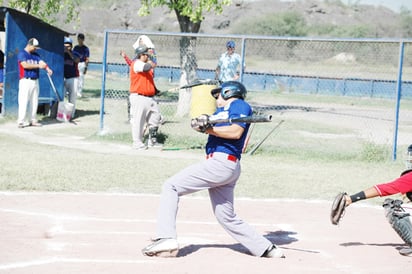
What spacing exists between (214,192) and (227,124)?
79 centimetres

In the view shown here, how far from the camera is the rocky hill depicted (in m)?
80.8

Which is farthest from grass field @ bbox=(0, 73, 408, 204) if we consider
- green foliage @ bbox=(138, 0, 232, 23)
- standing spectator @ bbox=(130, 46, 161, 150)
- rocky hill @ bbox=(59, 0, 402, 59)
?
rocky hill @ bbox=(59, 0, 402, 59)

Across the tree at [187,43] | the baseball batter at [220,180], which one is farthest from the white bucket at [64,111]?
the baseball batter at [220,180]

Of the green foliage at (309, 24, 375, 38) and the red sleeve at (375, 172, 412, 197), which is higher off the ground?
the green foliage at (309, 24, 375, 38)

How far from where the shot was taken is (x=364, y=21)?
89938 millimetres

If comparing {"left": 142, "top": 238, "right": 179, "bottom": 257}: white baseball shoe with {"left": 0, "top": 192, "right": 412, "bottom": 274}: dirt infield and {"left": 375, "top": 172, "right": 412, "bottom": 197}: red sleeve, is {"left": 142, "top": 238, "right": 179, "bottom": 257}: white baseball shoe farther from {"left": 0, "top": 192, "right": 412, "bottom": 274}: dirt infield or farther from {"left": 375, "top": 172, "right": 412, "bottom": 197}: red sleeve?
{"left": 375, "top": 172, "right": 412, "bottom": 197}: red sleeve

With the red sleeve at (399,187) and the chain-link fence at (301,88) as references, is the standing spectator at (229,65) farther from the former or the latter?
the red sleeve at (399,187)

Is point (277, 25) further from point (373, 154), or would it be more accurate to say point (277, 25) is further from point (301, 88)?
point (373, 154)

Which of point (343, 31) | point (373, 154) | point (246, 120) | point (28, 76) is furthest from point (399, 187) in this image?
point (343, 31)

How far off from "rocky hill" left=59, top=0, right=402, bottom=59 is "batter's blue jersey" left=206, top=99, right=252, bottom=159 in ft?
225

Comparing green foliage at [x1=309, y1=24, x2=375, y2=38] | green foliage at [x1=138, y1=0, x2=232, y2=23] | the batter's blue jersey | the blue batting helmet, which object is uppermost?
green foliage at [x1=309, y1=24, x2=375, y2=38]

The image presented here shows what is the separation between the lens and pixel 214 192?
7746 millimetres

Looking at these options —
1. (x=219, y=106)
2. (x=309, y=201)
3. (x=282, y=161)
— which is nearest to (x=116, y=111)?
(x=282, y=161)

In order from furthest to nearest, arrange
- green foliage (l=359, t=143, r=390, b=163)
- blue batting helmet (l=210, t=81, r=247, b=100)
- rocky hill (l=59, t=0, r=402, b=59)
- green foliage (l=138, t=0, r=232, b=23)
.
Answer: rocky hill (l=59, t=0, r=402, b=59), green foliage (l=138, t=0, r=232, b=23), green foliage (l=359, t=143, r=390, b=163), blue batting helmet (l=210, t=81, r=247, b=100)
